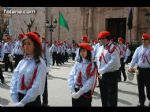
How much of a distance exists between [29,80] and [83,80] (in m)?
1.42

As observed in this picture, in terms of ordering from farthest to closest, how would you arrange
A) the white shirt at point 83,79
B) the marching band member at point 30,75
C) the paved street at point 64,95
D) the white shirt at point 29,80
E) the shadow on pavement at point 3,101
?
the paved street at point 64,95 < the shadow on pavement at point 3,101 < the white shirt at point 83,79 < the marching band member at point 30,75 < the white shirt at point 29,80

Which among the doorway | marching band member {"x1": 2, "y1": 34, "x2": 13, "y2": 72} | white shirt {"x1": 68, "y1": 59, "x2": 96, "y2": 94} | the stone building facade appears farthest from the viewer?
the doorway

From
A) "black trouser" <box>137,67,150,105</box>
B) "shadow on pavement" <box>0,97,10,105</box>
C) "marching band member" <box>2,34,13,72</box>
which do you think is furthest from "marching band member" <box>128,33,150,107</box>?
"marching band member" <box>2,34,13,72</box>

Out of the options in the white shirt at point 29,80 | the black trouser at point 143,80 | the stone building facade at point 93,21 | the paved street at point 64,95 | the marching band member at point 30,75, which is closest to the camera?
the white shirt at point 29,80

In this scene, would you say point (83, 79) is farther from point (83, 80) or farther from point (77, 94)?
point (77, 94)

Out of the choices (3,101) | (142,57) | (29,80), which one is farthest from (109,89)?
(29,80)

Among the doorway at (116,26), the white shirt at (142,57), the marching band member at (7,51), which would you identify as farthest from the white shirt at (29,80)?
the doorway at (116,26)

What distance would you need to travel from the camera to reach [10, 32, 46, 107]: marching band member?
4.89 m

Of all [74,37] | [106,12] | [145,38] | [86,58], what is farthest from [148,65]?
[74,37]

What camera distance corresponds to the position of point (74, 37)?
44.5 m

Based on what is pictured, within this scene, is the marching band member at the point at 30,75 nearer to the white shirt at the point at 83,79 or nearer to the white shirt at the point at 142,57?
the white shirt at the point at 83,79

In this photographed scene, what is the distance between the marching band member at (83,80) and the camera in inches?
237

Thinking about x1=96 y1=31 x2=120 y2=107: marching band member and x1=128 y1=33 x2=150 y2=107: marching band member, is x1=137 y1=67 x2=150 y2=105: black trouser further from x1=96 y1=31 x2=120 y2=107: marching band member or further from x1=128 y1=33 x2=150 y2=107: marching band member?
x1=96 y1=31 x2=120 y2=107: marching band member
